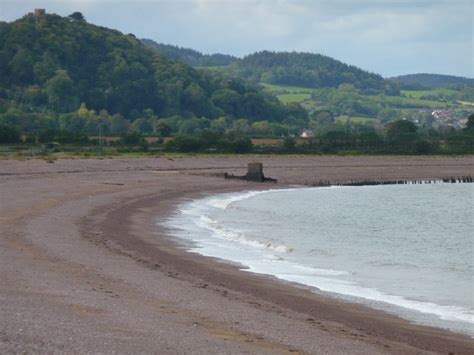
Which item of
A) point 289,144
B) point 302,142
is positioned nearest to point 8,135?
point 289,144

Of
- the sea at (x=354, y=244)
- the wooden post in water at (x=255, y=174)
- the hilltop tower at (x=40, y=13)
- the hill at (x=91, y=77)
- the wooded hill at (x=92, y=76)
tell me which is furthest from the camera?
the hilltop tower at (x=40, y=13)

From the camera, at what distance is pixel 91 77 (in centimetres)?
13425

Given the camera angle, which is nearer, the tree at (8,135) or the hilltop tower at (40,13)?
the tree at (8,135)

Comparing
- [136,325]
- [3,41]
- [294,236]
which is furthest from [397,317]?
[3,41]

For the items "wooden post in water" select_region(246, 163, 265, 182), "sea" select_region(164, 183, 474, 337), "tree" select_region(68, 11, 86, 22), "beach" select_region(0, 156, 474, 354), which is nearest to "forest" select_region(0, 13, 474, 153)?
"tree" select_region(68, 11, 86, 22)

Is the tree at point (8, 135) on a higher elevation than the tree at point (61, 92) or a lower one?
lower

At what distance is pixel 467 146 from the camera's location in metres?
92.6

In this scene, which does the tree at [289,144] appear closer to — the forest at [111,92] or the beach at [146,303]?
the forest at [111,92]

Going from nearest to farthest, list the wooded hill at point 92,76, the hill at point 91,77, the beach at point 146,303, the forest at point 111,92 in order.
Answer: the beach at point 146,303 → the forest at point 111,92 → the hill at point 91,77 → the wooded hill at point 92,76

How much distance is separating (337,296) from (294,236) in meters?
11.2

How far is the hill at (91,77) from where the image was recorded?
123375mm

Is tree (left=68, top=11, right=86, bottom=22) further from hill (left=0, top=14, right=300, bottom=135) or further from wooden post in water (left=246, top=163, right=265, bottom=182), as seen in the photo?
wooden post in water (left=246, top=163, right=265, bottom=182)

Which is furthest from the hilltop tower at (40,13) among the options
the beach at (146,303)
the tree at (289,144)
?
the beach at (146,303)

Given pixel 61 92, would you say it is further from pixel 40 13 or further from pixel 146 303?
pixel 146 303
